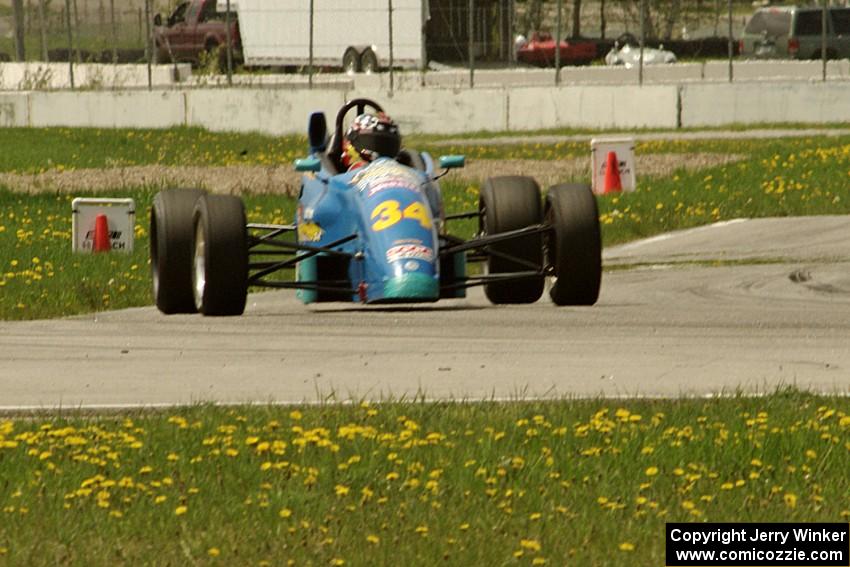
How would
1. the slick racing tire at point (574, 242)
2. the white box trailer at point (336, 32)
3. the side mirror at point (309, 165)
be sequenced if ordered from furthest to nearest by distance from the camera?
the white box trailer at point (336, 32), the side mirror at point (309, 165), the slick racing tire at point (574, 242)

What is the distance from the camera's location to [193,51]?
180 feet

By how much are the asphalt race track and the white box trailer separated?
30104 millimetres

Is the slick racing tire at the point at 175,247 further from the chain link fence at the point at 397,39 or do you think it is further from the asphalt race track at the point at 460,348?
the chain link fence at the point at 397,39

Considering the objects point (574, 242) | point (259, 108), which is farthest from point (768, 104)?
point (574, 242)

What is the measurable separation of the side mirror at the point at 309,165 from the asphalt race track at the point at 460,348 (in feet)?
3.30

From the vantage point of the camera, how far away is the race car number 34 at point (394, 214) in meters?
12.1

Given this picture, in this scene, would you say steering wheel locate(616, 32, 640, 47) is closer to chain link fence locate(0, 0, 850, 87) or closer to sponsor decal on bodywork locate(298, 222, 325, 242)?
chain link fence locate(0, 0, 850, 87)

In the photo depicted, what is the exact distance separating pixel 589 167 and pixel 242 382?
1716cm

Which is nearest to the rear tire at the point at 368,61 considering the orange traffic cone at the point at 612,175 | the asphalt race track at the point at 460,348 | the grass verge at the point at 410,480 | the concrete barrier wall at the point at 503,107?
the concrete barrier wall at the point at 503,107

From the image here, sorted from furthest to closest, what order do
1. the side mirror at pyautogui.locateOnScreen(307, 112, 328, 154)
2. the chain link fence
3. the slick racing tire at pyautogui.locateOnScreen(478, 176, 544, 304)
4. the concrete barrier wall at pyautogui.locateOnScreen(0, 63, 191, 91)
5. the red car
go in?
the red car < the chain link fence < the concrete barrier wall at pyautogui.locateOnScreen(0, 63, 191, 91) < the side mirror at pyautogui.locateOnScreen(307, 112, 328, 154) < the slick racing tire at pyautogui.locateOnScreen(478, 176, 544, 304)

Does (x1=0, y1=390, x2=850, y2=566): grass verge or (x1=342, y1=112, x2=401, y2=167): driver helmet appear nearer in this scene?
(x1=0, y1=390, x2=850, y2=566): grass verge

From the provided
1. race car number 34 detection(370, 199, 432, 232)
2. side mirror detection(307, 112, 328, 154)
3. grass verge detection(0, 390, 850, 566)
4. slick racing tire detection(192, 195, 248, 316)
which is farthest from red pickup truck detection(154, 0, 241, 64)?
grass verge detection(0, 390, 850, 566)

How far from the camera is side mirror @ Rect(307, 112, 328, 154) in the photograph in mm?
13688

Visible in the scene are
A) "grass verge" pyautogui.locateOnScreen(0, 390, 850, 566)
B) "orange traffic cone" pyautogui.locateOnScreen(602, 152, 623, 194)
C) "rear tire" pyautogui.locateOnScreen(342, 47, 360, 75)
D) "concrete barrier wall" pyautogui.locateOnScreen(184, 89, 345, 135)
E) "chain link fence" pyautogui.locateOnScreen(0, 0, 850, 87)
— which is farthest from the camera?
"rear tire" pyautogui.locateOnScreen(342, 47, 360, 75)
